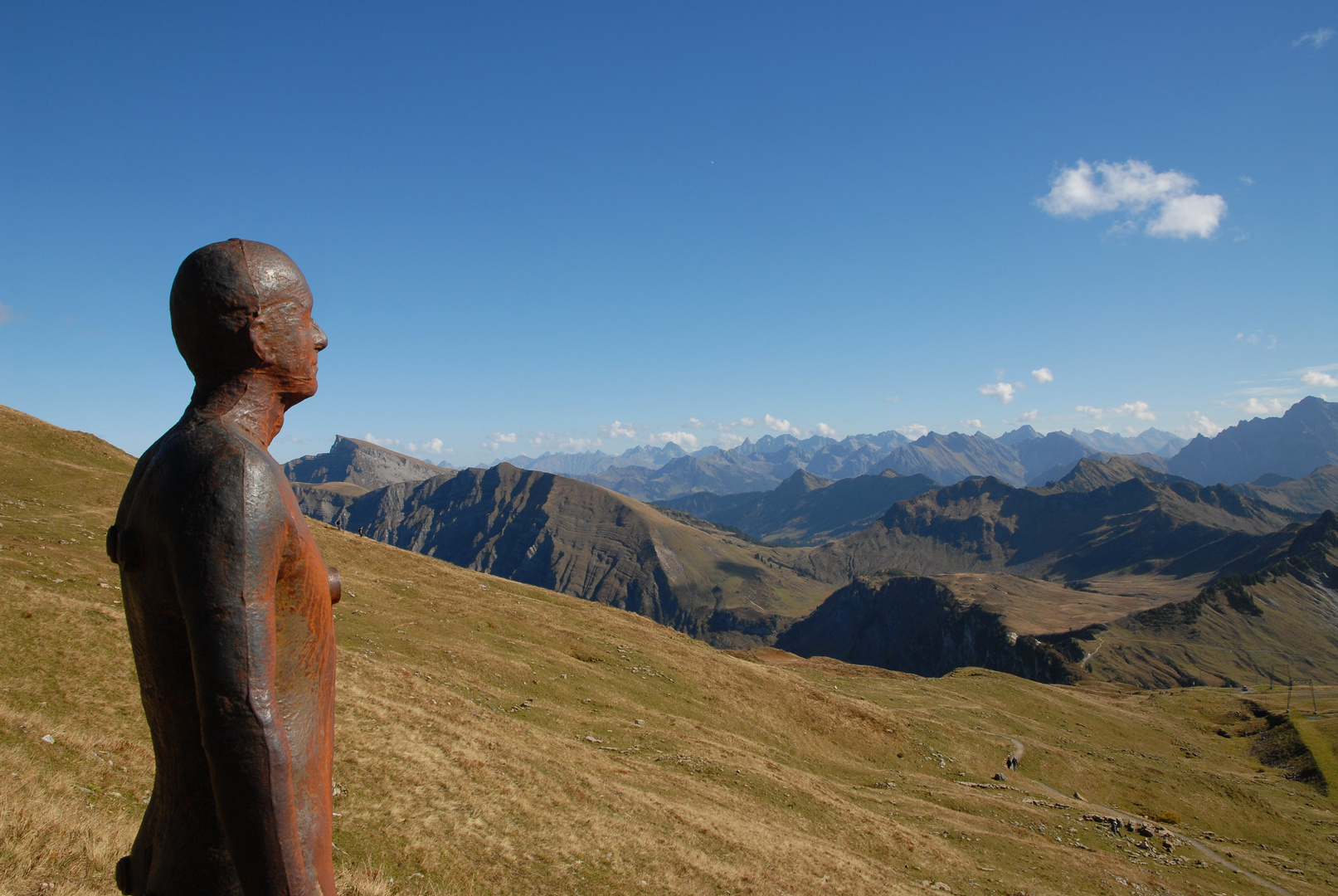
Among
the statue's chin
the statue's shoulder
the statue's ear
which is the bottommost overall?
the statue's shoulder

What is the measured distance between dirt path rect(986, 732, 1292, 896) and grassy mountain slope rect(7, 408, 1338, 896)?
68cm

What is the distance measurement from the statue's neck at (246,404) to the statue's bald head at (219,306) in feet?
0.24

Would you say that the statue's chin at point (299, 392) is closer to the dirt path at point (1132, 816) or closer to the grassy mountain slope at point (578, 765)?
the grassy mountain slope at point (578, 765)

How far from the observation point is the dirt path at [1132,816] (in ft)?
100

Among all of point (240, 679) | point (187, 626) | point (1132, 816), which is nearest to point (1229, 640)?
point (1132, 816)

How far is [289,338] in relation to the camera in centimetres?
446

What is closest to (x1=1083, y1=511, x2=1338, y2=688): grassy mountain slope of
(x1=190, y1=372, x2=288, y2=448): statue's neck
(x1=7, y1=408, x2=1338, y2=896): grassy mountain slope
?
(x1=7, y1=408, x2=1338, y2=896): grassy mountain slope

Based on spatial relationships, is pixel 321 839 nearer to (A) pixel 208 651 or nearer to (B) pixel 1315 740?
(A) pixel 208 651

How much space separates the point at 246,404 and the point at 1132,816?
49708mm

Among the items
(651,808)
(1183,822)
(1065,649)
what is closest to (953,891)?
(651,808)

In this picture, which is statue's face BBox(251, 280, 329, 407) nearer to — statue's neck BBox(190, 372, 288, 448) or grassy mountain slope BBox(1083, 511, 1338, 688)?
statue's neck BBox(190, 372, 288, 448)

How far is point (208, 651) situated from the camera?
341 cm

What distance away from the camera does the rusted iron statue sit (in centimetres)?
342

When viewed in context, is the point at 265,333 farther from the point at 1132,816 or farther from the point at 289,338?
the point at 1132,816
